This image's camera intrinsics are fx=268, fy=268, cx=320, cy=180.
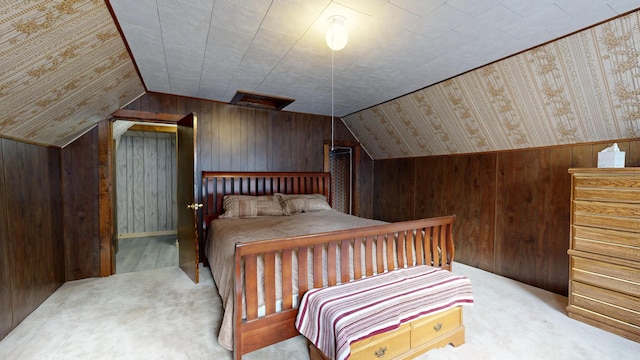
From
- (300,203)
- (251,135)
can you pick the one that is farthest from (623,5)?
(251,135)

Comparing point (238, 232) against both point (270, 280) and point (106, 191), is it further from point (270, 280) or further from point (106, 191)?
point (106, 191)

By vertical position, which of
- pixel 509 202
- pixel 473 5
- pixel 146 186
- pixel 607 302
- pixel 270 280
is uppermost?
pixel 473 5

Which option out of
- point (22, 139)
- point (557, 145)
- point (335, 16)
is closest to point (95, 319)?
point (22, 139)

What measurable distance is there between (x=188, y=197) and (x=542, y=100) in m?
3.90

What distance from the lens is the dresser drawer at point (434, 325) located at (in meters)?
1.77

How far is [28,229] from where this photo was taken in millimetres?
2418

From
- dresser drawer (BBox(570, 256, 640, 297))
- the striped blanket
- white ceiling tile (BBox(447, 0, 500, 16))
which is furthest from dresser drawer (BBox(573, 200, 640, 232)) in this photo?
white ceiling tile (BBox(447, 0, 500, 16))

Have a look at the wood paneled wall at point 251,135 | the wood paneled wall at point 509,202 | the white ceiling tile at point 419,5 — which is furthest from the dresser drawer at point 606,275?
the wood paneled wall at point 251,135

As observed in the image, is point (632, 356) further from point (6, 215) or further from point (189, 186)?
point (6, 215)

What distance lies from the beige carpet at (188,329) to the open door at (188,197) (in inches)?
14.4

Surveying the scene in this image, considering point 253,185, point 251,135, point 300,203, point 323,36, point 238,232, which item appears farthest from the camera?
point 251,135

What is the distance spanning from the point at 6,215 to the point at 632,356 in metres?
4.82

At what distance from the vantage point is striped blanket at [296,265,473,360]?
1.50 meters

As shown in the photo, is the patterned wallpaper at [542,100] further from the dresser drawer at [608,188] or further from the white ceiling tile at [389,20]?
the white ceiling tile at [389,20]
